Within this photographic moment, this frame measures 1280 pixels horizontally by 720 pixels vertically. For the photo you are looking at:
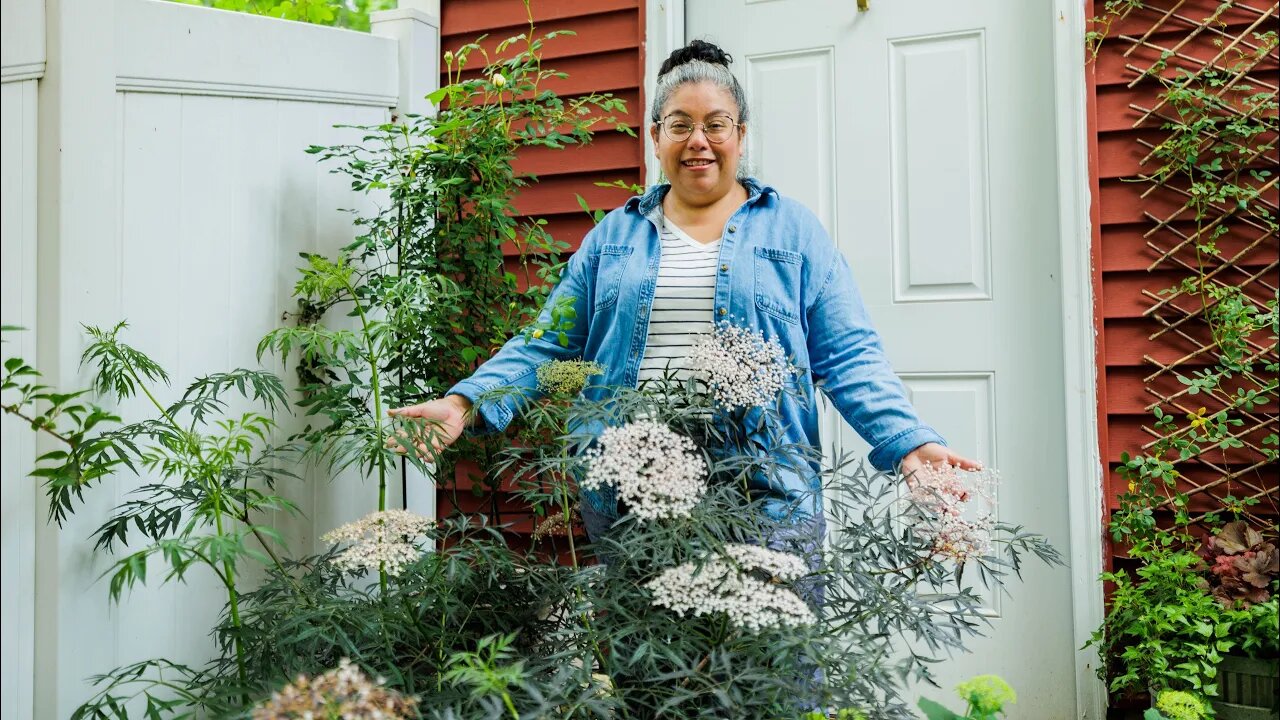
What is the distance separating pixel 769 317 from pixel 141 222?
4.50 feet

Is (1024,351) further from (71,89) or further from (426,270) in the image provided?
(71,89)

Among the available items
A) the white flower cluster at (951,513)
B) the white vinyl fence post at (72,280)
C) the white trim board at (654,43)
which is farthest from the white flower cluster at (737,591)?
the white trim board at (654,43)

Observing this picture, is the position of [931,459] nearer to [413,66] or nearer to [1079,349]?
[1079,349]

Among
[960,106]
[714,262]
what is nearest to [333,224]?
[714,262]

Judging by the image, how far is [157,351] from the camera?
221 cm

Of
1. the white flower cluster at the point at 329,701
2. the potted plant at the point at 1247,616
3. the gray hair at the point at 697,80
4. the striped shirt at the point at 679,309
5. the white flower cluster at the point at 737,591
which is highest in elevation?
the gray hair at the point at 697,80

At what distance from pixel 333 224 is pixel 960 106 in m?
1.73

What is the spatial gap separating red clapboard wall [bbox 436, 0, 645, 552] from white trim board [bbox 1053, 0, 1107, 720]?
120 centimetres

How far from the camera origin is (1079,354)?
2615 mm

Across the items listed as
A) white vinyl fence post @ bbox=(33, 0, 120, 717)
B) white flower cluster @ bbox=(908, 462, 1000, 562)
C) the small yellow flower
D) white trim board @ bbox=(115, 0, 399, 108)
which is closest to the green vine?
the small yellow flower

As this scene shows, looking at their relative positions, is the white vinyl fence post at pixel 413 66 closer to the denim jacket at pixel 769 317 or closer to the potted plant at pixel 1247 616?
the denim jacket at pixel 769 317

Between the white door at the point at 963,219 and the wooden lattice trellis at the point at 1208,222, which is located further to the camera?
the white door at the point at 963,219

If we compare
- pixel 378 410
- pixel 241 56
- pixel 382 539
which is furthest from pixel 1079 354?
pixel 241 56

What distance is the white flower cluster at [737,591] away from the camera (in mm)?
1319
